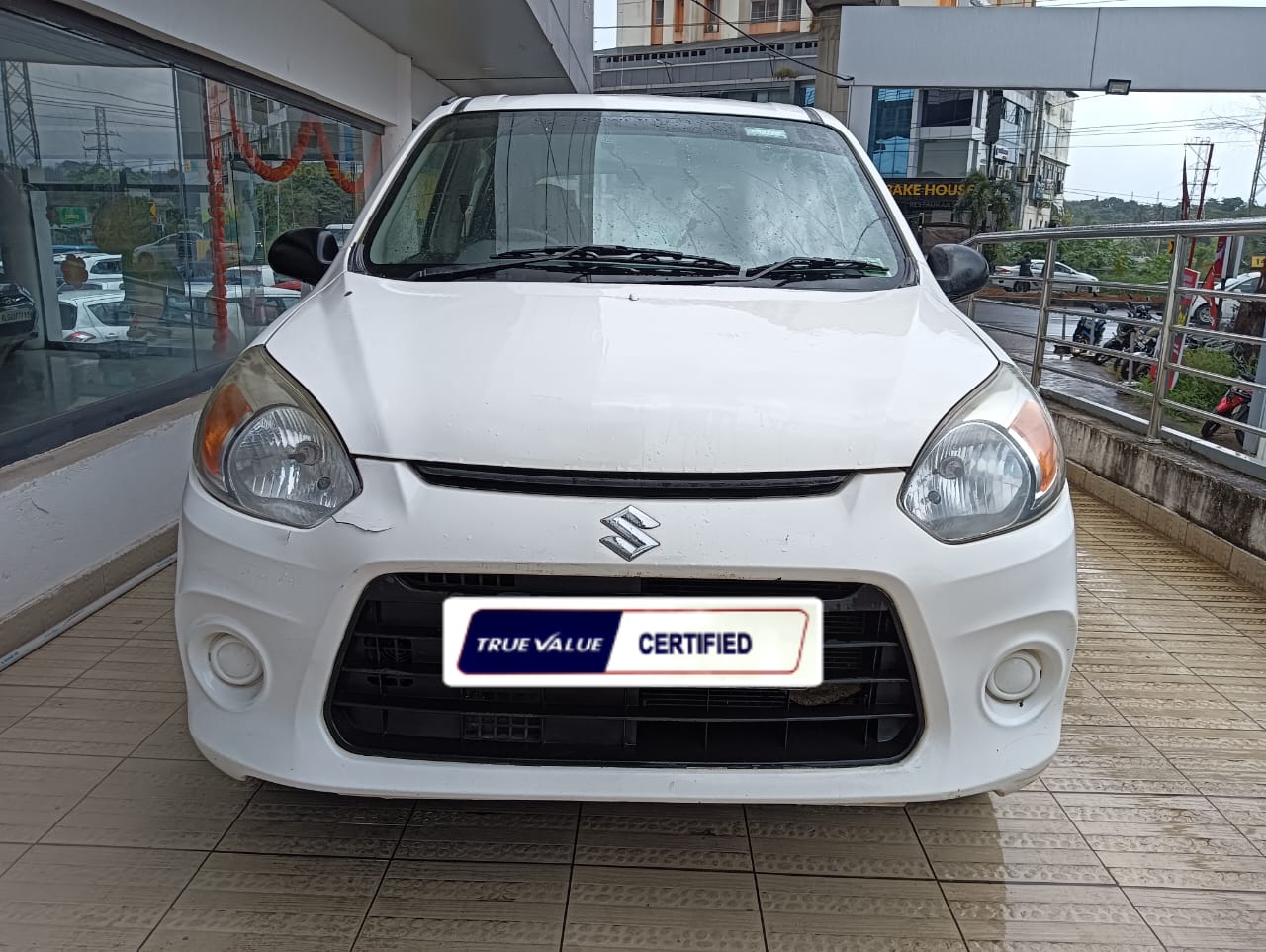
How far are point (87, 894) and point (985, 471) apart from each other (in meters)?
1.82

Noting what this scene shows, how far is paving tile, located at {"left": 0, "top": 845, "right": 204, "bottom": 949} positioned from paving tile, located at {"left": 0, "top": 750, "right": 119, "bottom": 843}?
3.9 inches

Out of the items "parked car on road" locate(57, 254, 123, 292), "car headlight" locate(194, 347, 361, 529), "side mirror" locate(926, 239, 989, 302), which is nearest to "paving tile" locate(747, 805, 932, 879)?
"car headlight" locate(194, 347, 361, 529)

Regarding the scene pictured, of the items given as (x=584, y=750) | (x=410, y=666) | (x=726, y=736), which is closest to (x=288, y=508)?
(x=410, y=666)

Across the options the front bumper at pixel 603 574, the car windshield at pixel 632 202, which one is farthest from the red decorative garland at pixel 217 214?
the front bumper at pixel 603 574

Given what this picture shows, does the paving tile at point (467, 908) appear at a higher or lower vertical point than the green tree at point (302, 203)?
lower

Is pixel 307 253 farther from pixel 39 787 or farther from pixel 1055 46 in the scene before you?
pixel 1055 46

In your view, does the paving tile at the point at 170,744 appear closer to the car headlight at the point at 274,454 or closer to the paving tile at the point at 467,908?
the paving tile at the point at 467,908

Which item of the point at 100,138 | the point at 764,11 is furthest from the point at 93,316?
the point at 764,11

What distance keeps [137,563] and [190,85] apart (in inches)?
117

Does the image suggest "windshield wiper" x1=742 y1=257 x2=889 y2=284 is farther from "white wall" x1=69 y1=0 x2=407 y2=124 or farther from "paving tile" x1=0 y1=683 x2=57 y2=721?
"white wall" x1=69 y1=0 x2=407 y2=124

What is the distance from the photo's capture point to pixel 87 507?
11.3 feet

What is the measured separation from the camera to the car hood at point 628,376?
1756 millimetres

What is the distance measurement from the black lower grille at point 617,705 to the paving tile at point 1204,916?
65 centimetres

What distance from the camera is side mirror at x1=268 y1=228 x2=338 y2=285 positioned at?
111 inches
